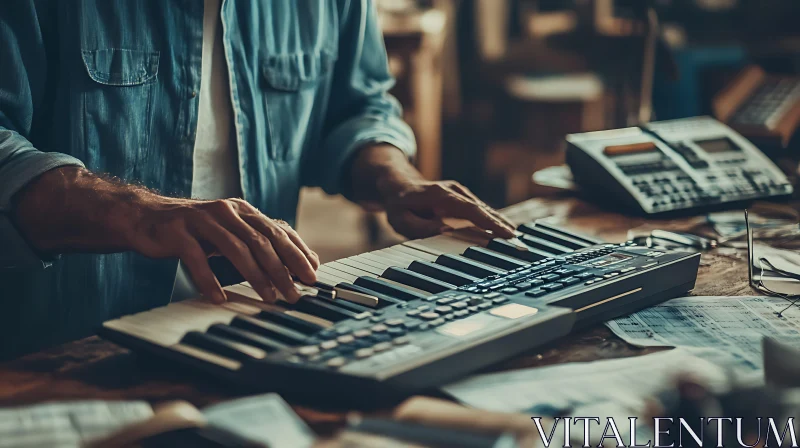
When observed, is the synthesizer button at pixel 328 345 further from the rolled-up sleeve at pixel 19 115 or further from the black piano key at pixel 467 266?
the rolled-up sleeve at pixel 19 115

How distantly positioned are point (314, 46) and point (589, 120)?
2.59 m

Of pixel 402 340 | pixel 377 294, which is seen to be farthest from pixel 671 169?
pixel 402 340

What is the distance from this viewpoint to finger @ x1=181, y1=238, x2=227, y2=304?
927mm

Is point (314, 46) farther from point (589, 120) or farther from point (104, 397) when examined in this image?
point (589, 120)

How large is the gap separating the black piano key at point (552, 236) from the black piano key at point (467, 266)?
16 centimetres

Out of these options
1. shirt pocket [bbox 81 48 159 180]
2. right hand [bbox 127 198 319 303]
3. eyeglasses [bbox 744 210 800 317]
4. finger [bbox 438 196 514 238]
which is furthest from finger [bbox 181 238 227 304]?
eyeglasses [bbox 744 210 800 317]

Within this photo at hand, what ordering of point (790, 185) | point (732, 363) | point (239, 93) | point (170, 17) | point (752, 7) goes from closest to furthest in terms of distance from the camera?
point (732, 363) → point (170, 17) → point (239, 93) → point (790, 185) → point (752, 7)

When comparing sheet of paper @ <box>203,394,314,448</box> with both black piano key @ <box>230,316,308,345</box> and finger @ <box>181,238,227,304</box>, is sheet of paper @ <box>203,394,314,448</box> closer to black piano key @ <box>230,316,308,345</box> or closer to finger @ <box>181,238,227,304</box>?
black piano key @ <box>230,316,308,345</box>

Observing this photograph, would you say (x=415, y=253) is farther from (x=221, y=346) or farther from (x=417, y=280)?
(x=221, y=346)

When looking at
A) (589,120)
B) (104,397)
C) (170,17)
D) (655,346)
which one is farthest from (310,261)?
(589,120)

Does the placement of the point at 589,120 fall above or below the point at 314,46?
below

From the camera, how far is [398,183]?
1457mm

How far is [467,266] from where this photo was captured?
3.42 ft

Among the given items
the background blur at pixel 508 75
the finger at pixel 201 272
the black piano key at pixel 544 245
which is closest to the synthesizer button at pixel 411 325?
the finger at pixel 201 272
